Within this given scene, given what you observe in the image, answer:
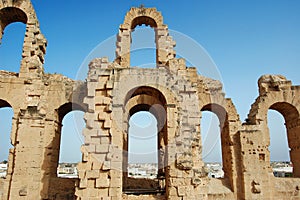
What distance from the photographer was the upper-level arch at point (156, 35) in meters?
11.7

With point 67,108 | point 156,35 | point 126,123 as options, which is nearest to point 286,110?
point 156,35

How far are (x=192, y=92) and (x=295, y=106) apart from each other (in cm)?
682

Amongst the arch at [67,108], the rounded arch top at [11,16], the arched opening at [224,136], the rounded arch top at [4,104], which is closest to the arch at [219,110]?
the arched opening at [224,136]

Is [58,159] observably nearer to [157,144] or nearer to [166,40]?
[157,144]

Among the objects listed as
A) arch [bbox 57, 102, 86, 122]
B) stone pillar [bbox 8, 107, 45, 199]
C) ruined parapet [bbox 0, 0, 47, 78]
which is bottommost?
stone pillar [bbox 8, 107, 45, 199]

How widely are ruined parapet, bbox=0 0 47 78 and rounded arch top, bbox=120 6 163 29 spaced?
4.05 meters

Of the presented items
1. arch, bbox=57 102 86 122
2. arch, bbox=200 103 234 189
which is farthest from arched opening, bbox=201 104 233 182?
arch, bbox=57 102 86 122

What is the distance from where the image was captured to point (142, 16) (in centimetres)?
1248

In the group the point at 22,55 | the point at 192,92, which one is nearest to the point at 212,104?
the point at 192,92

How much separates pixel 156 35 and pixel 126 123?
182 inches

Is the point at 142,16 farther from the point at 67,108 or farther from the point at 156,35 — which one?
the point at 67,108

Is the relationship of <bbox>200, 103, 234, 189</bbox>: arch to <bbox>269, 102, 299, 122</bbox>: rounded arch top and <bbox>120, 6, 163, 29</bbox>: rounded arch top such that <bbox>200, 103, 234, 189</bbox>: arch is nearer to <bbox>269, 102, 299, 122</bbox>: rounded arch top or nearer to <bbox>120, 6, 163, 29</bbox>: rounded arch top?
<bbox>269, 102, 299, 122</bbox>: rounded arch top

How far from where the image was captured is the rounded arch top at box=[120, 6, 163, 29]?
40.2 ft

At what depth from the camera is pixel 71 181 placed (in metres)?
9.95
